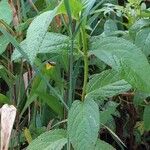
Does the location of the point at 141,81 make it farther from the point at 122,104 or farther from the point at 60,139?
the point at 122,104

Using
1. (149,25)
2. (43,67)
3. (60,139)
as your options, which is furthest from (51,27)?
(60,139)

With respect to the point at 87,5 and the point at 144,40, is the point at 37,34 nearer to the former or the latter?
the point at 87,5

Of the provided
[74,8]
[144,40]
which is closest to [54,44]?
[74,8]

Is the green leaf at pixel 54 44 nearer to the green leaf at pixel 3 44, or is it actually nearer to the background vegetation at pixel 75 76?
the background vegetation at pixel 75 76

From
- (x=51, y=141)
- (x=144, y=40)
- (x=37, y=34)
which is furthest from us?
(x=144, y=40)

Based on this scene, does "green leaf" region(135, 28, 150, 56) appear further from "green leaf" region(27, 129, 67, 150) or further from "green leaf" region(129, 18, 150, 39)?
"green leaf" region(27, 129, 67, 150)

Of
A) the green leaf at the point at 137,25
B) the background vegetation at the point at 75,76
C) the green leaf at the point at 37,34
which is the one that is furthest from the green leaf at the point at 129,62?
the green leaf at the point at 137,25
